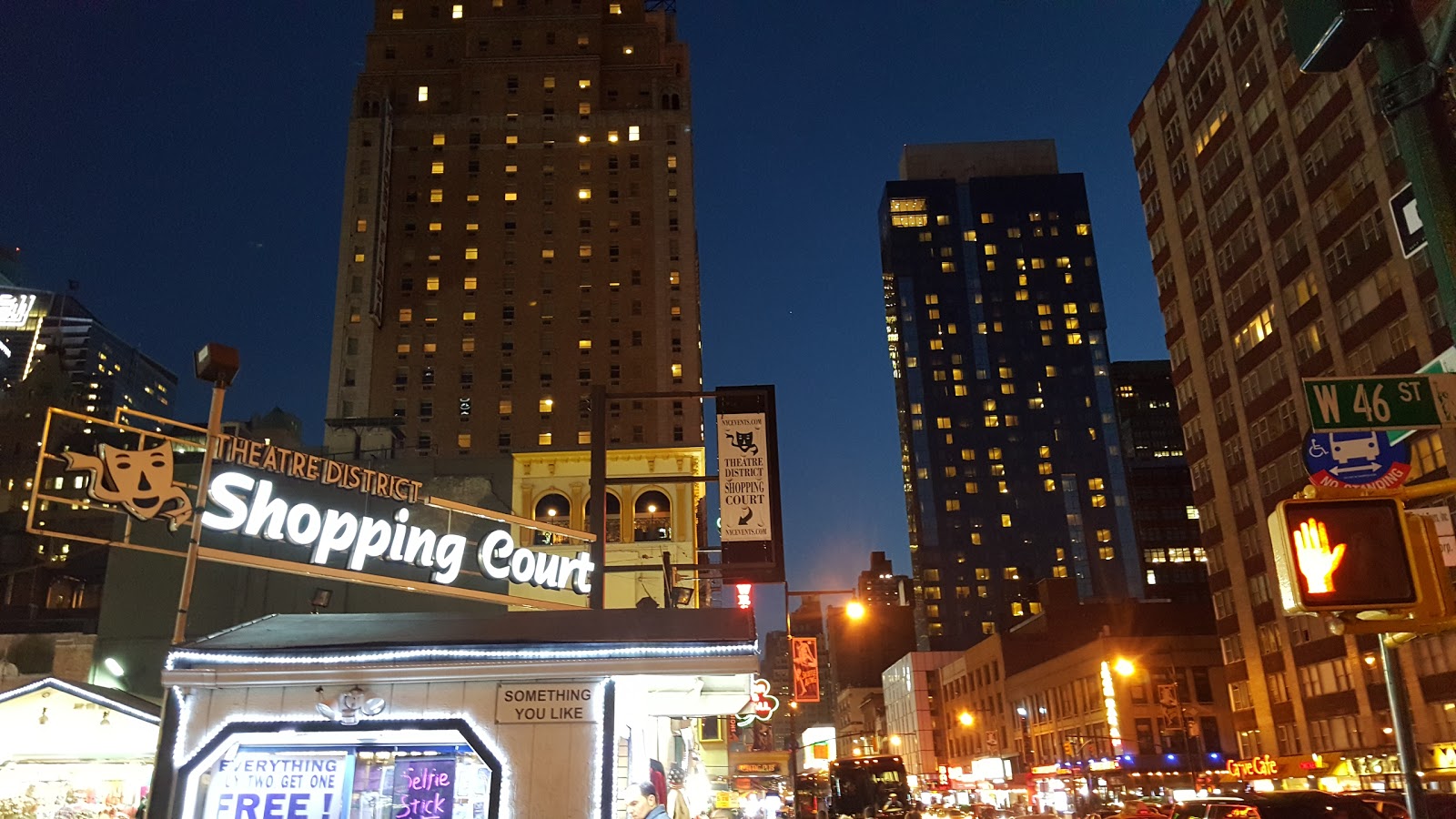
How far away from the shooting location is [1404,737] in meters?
6.20

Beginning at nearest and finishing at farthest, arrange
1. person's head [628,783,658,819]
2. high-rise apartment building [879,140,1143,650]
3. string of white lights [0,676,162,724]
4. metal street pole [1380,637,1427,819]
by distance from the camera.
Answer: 1. metal street pole [1380,637,1427,819]
2. person's head [628,783,658,819]
3. string of white lights [0,676,162,724]
4. high-rise apartment building [879,140,1143,650]

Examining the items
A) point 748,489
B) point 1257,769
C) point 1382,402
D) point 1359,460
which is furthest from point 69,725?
point 1257,769

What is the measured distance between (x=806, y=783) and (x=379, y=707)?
51.4 metres

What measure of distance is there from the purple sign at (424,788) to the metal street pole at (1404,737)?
11.5m

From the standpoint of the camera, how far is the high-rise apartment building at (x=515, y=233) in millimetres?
105375

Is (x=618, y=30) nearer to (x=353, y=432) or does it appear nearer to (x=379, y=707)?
(x=353, y=432)

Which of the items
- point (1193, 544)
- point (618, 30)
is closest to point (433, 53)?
point (618, 30)

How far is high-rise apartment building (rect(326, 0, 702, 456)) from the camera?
105375mm

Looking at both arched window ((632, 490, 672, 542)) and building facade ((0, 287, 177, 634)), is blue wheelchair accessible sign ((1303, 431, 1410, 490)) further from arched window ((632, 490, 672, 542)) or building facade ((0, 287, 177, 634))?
arched window ((632, 490, 672, 542))

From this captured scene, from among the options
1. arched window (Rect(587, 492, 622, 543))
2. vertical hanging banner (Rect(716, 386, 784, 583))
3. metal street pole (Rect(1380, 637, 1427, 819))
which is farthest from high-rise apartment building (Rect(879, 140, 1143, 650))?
metal street pole (Rect(1380, 637, 1427, 819))

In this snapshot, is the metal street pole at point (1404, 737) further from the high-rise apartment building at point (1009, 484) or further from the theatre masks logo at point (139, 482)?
the high-rise apartment building at point (1009, 484)

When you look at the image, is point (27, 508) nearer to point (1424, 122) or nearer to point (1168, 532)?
point (1424, 122)

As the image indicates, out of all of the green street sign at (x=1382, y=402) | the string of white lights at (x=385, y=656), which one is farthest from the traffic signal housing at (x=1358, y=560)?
the string of white lights at (x=385, y=656)

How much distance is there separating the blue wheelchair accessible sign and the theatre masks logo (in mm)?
15630
